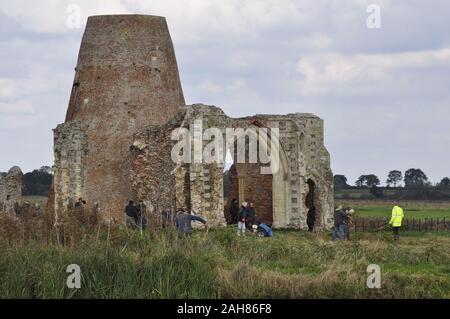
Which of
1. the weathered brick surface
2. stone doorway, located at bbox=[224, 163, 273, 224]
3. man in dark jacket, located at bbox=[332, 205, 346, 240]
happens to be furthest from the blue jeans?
the weathered brick surface

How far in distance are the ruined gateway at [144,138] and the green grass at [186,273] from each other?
36.1 feet

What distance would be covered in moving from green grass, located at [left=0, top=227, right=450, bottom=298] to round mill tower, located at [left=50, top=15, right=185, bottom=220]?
483 inches

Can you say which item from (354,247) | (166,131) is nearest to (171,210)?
(166,131)

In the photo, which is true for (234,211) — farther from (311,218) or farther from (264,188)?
(311,218)

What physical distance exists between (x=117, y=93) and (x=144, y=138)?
203 centimetres

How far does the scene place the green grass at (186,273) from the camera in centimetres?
1554

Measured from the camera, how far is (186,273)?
639 inches

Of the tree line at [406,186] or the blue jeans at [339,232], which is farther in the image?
the tree line at [406,186]

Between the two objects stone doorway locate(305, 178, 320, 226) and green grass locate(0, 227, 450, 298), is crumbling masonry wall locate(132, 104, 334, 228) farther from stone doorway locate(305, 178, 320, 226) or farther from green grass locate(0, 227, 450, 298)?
green grass locate(0, 227, 450, 298)

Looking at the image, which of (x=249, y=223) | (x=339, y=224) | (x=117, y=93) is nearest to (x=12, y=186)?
(x=117, y=93)

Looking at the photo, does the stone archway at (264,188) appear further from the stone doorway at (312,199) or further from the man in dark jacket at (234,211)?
the man in dark jacket at (234,211)

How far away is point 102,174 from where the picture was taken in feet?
102

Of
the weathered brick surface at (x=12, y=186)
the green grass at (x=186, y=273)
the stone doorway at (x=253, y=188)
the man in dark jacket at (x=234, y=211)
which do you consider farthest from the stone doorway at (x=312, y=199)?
the green grass at (x=186, y=273)
